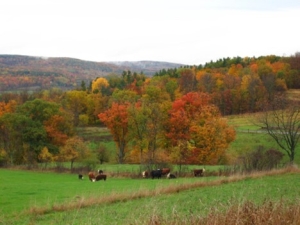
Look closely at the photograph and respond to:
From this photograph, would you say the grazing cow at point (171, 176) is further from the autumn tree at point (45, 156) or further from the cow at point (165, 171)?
the autumn tree at point (45, 156)

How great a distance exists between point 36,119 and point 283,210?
56.2m

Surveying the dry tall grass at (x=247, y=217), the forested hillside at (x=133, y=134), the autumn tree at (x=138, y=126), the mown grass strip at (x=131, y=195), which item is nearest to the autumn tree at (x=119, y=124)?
the forested hillside at (x=133, y=134)

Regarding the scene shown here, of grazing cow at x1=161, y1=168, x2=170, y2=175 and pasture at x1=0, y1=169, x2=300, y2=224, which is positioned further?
grazing cow at x1=161, y1=168, x2=170, y2=175

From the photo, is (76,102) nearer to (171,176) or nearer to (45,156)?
(45,156)

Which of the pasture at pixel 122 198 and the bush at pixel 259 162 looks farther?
the bush at pixel 259 162

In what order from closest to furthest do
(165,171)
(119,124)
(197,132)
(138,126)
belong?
1. (165,171)
2. (197,132)
3. (138,126)
4. (119,124)

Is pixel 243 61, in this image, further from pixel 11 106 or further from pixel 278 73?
pixel 11 106

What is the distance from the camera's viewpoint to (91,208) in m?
21.5

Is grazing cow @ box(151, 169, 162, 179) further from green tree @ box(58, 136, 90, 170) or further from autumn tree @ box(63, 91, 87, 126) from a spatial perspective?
autumn tree @ box(63, 91, 87, 126)

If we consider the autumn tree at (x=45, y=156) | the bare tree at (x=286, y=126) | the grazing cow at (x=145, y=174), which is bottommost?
the autumn tree at (x=45, y=156)

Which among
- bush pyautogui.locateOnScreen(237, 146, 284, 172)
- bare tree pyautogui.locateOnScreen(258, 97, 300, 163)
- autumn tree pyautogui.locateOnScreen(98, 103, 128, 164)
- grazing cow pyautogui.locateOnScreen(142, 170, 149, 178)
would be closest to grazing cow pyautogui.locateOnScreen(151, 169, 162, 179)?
grazing cow pyautogui.locateOnScreen(142, 170, 149, 178)

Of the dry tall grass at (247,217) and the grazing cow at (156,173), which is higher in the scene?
the dry tall grass at (247,217)

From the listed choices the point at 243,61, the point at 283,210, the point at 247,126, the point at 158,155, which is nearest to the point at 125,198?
the point at 283,210

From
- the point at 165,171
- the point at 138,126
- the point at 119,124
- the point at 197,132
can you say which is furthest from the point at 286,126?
the point at 119,124
